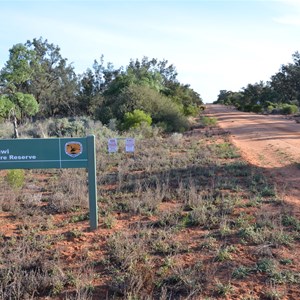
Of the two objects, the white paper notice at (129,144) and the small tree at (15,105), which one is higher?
the small tree at (15,105)

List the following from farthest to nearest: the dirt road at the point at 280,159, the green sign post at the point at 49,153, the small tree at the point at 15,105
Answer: the small tree at the point at 15,105 → the dirt road at the point at 280,159 → the green sign post at the point at 49,153

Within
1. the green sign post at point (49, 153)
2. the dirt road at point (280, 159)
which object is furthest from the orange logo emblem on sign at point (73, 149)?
the dirt road at point (280, 159)

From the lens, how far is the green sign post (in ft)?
22.0

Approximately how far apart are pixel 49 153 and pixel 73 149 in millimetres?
387

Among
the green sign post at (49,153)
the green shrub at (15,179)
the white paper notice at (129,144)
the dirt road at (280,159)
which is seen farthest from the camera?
the white paper notice at (129,144)

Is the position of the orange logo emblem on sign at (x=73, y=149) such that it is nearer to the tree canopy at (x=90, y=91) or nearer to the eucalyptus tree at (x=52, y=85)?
the tree canopy at (x=90, y=91)

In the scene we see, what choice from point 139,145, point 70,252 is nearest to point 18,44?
point 139,145

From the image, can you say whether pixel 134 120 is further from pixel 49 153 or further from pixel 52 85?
pixel 52 85

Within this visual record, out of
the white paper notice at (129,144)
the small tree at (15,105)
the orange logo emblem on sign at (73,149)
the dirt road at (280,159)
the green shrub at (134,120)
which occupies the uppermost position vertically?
the small tree at (15,105)

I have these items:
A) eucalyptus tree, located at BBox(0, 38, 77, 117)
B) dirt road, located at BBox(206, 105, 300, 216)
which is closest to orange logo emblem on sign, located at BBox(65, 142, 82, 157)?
dirt road, located at BBox(206, 105, 300, 216)

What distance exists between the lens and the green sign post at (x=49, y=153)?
671 cm

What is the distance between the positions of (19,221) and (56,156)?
1454mm

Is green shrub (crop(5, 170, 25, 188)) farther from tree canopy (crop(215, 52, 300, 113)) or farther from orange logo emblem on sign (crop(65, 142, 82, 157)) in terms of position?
tree canopy (crop(215, 52, 300, 113))

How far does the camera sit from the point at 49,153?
6719mm
